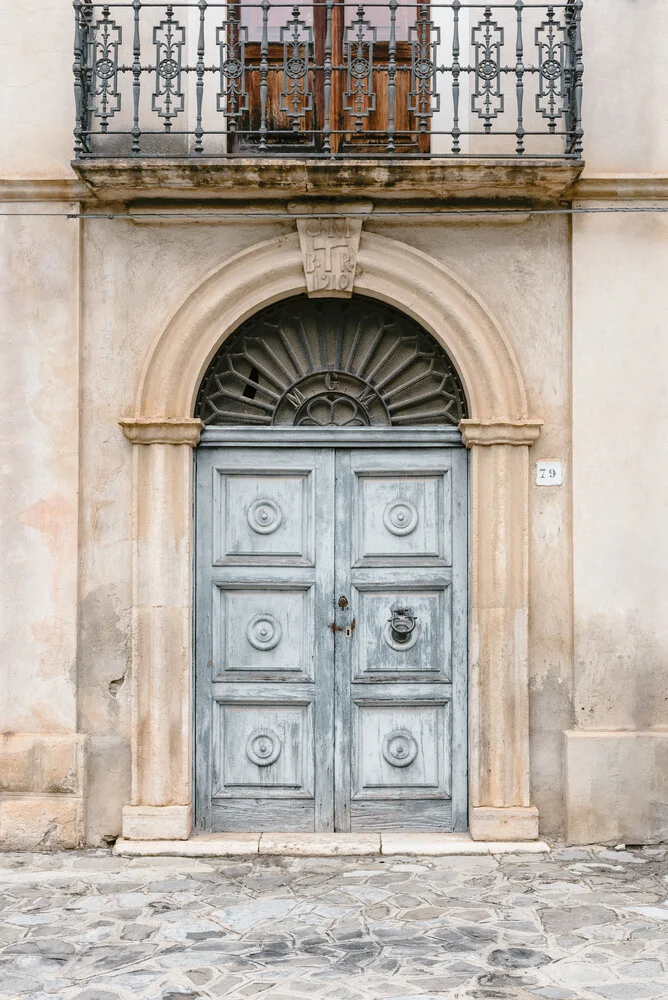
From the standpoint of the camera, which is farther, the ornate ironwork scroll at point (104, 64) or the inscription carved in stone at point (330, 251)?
the inscription carved in stone at point (330, 251)

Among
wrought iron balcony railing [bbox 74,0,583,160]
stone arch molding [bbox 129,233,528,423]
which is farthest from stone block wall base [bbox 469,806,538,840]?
wrought iron balcony railing [bbox 74,0,583,160]

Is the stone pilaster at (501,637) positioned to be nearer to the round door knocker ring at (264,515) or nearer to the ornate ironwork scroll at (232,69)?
the round door knocker ring at (264,515)

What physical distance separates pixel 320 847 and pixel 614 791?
5.93 ft

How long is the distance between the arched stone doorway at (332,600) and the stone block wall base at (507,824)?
24 cm

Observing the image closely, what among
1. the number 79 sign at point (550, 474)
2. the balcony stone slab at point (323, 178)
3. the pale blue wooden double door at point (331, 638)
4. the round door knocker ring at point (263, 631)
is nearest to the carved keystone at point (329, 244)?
the balcony stone slab at point (323, 178)

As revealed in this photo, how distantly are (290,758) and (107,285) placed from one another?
318cm

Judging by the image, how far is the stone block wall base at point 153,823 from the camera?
6.17m

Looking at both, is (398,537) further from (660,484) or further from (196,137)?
(196,137)

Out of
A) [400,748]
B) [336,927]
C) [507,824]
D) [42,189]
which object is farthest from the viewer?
[400,748]

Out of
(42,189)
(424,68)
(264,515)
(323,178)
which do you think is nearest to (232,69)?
(323,178)

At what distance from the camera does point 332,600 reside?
6469mm

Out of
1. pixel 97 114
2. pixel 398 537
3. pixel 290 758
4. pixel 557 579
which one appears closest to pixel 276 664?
pixel 290 758

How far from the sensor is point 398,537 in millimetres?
6500

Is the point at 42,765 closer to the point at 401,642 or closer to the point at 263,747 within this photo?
the point at 263,747
